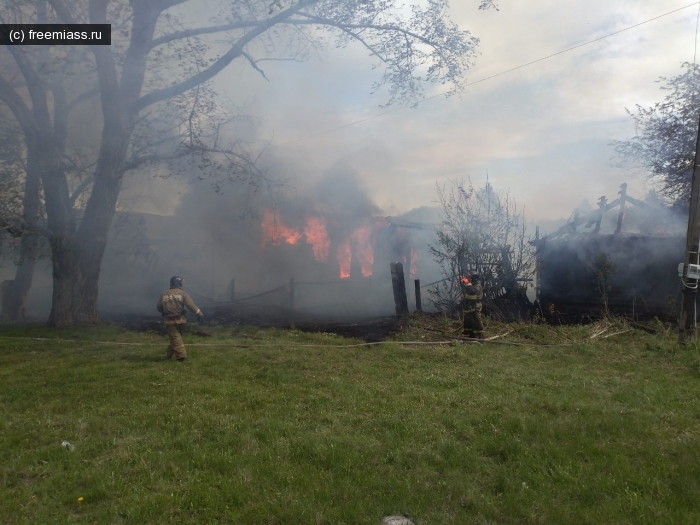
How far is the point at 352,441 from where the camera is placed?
4797 millimetres

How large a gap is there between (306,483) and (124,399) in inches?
136

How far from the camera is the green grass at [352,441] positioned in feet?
12.0

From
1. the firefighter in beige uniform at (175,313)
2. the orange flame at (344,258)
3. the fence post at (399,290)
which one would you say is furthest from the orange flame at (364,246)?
the firefighter in beige uniform at (175,313)

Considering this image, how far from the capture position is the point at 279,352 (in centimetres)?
937

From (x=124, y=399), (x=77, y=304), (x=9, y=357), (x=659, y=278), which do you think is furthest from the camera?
(x=659, y=278)

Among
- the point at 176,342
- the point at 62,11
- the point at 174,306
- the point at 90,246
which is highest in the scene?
the point at 62,11

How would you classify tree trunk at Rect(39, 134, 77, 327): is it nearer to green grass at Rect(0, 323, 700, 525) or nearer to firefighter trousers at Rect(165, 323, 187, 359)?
green grass at Rect(0, 323, 700, 525)

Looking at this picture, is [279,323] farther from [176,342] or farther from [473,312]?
[473,312]

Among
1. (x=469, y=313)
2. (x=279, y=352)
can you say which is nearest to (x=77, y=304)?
(x=279, y=352)

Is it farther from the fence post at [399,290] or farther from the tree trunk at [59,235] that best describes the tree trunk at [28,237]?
the fence post at [399,290]

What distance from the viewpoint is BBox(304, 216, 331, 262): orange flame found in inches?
1117

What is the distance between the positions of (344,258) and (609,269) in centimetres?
1715

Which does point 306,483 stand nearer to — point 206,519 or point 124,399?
point 206,519

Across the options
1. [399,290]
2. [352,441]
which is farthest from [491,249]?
[352,441]
